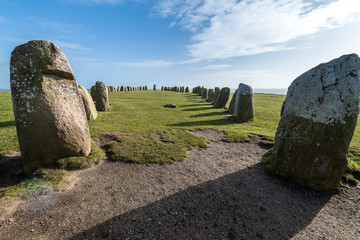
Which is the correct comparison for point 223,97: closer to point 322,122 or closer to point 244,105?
point 244,105

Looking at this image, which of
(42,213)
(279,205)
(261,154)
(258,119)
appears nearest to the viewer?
(42,213)

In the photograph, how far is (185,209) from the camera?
404cm

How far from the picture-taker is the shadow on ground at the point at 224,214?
340 centimetres

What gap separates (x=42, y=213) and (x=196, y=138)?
6.55m

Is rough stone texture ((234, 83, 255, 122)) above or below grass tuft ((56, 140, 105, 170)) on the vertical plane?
above

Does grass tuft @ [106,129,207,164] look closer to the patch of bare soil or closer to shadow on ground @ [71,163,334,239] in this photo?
the patch of bare soil

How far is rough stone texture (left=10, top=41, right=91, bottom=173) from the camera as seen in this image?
4.82 meters

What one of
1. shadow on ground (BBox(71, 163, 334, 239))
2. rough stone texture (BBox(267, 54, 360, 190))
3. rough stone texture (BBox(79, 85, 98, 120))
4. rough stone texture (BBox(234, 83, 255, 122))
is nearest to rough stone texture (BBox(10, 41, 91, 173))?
shadow on ground (BBox(71, 163, 334, 239))

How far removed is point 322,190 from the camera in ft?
16.1

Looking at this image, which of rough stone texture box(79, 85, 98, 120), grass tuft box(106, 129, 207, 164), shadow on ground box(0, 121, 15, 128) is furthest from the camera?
rough stone texture box(79, 85, 98, 120)

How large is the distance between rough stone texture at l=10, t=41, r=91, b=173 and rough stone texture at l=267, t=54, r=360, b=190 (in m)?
6.85

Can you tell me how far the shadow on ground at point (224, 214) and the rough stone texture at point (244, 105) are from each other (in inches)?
350

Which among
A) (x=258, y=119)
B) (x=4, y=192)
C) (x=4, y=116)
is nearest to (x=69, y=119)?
(x=4, y=192)

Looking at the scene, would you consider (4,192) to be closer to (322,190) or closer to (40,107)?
(40,107)
